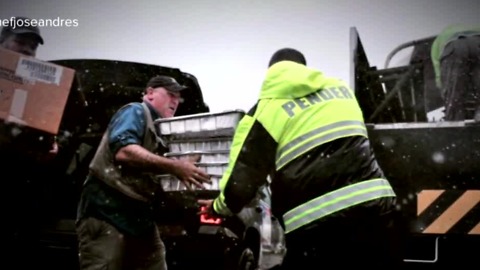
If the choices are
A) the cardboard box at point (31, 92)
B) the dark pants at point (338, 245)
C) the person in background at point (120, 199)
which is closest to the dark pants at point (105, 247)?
the person in background at point (120, 199)

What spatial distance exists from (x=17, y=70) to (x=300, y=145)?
2224 mm

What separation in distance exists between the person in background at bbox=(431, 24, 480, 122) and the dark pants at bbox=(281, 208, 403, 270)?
1248mm

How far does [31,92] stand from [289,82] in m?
2.05

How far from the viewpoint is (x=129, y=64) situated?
4.70 m

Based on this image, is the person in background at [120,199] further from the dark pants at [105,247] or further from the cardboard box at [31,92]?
the cardboard box at [31,92]

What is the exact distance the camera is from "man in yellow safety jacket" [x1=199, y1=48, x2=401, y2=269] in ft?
6.29

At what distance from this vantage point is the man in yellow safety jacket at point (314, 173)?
1.92 meters

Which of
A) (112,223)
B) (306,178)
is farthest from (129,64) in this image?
(306,178)

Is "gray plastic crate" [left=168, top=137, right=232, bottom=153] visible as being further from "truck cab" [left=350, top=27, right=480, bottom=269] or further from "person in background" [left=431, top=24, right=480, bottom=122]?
"person in background" [left=431, top=24, right=480, bottom=122]

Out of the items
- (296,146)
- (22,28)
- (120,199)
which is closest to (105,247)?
(120,199)

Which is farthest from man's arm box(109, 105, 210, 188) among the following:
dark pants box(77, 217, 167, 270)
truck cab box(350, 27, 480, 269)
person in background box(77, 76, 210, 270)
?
truck cab box(350, 27, 480, 269)

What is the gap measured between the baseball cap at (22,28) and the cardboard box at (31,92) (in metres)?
0.35

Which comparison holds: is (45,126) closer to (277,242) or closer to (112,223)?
(112,223)

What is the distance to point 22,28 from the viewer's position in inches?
146
